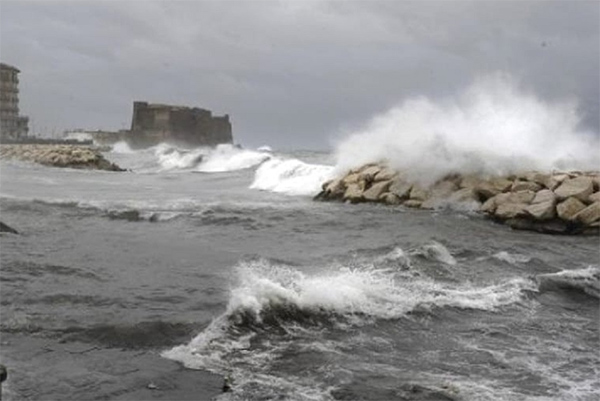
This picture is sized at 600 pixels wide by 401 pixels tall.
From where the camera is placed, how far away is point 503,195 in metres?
15.7

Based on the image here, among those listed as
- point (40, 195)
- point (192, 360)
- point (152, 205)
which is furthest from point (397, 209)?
point (192, 360)

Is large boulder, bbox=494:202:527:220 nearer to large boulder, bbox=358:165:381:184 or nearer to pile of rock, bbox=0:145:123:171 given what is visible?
large boulder, bbox=358:165:381:184

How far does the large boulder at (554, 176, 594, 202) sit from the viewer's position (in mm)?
14664

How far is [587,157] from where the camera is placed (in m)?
19.9

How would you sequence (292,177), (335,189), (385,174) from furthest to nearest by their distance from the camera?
1. (292,177)
2. (335,189)
3. (385,174)

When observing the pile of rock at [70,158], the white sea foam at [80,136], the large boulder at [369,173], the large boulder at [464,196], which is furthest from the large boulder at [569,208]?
the white sea foam at [80,136]

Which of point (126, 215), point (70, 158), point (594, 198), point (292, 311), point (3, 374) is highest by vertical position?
point (594, 198)

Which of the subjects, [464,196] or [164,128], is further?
[164,128]

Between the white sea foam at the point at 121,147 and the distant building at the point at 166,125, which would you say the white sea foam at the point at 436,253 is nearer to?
the distant building at the point at 166,125

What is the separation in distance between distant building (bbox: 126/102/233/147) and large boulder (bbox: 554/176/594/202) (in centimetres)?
8326

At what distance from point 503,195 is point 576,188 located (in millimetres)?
1562

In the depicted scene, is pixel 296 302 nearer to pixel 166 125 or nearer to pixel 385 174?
pixel 385 174

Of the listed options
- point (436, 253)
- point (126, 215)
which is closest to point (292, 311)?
point (436, 253)

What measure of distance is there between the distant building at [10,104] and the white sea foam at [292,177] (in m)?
72.3
